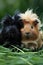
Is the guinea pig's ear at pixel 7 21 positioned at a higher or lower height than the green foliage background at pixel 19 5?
lower

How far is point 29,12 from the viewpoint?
111 inches

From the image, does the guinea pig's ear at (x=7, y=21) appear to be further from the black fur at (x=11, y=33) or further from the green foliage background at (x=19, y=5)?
the green foliage background at (x=19, y=5)

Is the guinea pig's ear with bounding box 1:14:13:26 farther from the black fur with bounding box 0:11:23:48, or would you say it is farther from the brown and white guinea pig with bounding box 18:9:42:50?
the brown and white guinea pig with bounding box 18:9:42:50

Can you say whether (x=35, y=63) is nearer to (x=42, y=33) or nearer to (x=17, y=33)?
(x=17, y=33)

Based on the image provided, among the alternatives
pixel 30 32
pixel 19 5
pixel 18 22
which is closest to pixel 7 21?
pixel 18 22

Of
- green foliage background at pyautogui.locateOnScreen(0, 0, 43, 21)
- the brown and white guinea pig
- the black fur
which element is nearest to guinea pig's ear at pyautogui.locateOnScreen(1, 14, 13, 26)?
the black fur

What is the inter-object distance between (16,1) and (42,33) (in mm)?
1910

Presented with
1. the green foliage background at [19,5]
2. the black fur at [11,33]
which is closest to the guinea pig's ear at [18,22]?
the black fur at [11,33]

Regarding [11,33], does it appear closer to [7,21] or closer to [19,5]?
[7,21]

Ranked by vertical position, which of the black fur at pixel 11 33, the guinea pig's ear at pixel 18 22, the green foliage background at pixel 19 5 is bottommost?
the black fur at pixel 11 33

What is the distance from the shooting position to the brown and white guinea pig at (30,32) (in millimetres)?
2600

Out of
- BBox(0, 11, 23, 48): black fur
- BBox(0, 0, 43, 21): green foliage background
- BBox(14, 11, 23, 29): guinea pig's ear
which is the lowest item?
BBox(0, 11, 23, 48): black fur

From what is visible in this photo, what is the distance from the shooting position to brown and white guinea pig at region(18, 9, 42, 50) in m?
2.60

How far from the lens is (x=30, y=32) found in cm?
262
